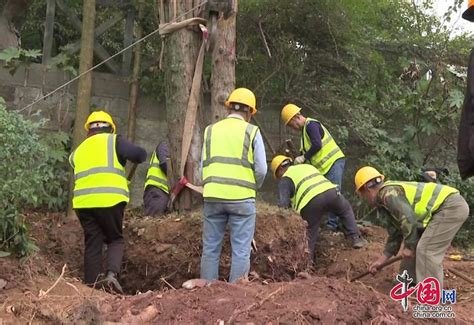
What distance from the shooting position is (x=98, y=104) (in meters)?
8.05

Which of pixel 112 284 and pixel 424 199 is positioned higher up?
pixel 424 199

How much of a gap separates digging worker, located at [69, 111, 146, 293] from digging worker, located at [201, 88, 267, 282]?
888 millimetres

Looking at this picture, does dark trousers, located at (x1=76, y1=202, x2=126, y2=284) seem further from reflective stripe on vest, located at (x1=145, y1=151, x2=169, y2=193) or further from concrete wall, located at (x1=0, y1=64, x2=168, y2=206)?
concrete wall, located at (x1=0, y1=64, x2=168, y2=206)

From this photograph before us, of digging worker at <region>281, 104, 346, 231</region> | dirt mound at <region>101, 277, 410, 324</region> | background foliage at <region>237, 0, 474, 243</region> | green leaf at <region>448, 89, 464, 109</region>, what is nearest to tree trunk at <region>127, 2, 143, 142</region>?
background foliage at <region>237, 0, 474, 243</region>

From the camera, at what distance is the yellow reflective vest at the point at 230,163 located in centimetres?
497

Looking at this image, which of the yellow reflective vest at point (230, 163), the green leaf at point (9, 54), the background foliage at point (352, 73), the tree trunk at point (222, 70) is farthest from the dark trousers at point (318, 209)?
the green leaf at point (9, 54)

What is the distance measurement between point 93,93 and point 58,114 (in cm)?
52

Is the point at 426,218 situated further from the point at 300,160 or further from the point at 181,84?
the point at 181,84

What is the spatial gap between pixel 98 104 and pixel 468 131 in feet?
19.3

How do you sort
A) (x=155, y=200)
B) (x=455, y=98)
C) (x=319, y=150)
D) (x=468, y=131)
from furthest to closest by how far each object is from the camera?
(x=455, y=98) → (x=319, y=150) → (x=155, y=200) → (x=468, y=131)

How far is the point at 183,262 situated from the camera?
5551 millimetres

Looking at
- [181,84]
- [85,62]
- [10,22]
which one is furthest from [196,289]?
[10,22]

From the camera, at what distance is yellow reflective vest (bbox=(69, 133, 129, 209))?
5.55 metres

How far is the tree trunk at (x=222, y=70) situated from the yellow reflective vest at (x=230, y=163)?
1.03m
